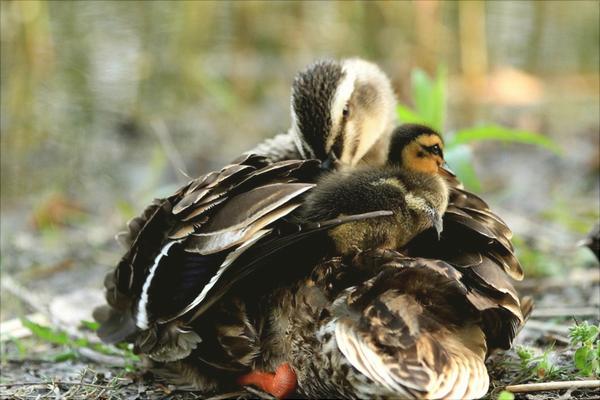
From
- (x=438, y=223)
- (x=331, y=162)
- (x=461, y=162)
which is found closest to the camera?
(x=438, y=223)

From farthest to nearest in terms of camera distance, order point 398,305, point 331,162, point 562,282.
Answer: point 562,282 < point 331,162 < point 398,305

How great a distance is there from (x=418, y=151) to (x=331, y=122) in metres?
0.99

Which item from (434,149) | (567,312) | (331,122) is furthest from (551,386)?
(331,122)

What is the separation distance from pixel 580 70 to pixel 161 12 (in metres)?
5.04

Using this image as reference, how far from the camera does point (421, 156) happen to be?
337cm

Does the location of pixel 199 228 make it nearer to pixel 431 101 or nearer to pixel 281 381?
pixel 281 381

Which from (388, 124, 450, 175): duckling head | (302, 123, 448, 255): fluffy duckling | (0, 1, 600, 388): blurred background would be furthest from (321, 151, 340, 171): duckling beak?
(0, 1, 600, 388): blurred background

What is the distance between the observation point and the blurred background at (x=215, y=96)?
722cm

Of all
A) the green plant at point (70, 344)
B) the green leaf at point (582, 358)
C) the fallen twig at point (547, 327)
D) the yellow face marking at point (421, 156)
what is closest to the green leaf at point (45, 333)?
the green plant at point (70, 344)

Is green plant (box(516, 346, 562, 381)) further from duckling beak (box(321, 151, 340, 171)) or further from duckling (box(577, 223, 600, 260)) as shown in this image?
duckling beak (box(321, 151, 340, 171))

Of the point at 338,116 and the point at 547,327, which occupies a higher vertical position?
the point at 338,116

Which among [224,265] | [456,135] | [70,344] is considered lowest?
[70,344]

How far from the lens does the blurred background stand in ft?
23.7

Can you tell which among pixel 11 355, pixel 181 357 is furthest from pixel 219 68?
pixel 181 357
